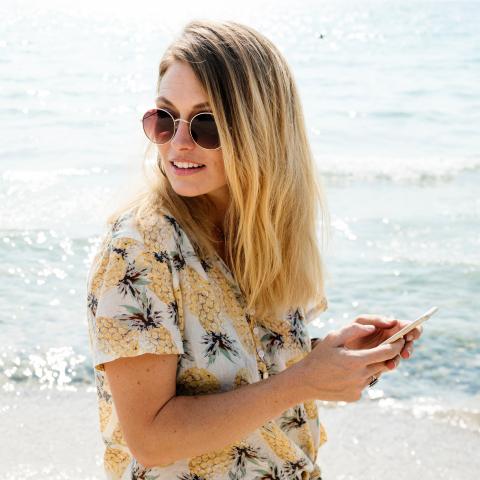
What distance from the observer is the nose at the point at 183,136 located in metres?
2.30

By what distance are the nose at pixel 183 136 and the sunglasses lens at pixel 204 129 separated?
16 mm

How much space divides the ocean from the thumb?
2.22 ft

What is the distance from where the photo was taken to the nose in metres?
2.30

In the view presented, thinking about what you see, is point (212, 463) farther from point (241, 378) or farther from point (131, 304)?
point (131, 304)

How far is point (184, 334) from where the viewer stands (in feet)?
6.96

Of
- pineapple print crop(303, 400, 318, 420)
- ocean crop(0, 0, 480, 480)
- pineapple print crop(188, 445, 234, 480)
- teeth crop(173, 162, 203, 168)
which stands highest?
teeth crop(173, 162, 203, 168)

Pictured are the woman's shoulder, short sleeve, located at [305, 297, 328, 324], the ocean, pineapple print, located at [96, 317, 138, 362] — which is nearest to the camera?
pineapple print, located at [96, 317, 138, 362]

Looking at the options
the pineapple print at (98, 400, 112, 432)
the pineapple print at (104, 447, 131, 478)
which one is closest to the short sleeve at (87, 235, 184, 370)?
the pineapple print at (98, 400, 112, 432)

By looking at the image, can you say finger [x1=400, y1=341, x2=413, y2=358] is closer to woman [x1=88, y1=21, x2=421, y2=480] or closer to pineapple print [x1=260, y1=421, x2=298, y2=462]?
woman [x1=88, y1=21, x2=421, y2=480]

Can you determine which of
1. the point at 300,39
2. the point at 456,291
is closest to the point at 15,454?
the point at 456,291

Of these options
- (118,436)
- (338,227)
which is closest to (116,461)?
(118,436)

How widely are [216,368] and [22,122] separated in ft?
48.3

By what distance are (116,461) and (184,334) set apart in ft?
1.38

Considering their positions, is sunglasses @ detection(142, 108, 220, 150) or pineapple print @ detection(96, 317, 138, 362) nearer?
pineapple print @ detection(96, 317, 138, 362)
